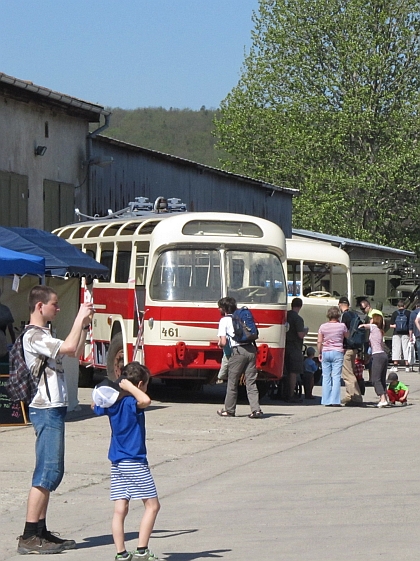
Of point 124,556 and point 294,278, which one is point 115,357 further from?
point 124,556

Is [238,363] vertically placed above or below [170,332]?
below

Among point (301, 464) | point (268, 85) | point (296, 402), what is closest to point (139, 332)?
point (296, 402)

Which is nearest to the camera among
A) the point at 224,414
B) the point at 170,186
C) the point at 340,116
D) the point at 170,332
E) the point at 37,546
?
the point at 37,546

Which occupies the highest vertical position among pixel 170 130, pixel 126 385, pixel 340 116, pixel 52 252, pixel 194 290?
pixel 170 130

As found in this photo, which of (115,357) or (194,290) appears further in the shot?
(115,357)

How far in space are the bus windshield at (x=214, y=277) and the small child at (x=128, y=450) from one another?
11.1m

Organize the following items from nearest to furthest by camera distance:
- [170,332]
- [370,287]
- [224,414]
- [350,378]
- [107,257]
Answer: [224,414] < [170,332] < [350,378] < [107,257] < [370,287]

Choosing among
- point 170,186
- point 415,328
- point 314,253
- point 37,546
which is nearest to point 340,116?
point 170,186

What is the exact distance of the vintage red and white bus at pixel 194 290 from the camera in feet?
60.3

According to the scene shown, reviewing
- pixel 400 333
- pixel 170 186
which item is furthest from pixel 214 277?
Answer: pixel 170 186

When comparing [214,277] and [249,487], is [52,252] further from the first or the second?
[249,487]

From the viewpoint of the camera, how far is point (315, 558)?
734 cm

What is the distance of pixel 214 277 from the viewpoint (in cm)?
1875

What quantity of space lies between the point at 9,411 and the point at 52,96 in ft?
35.8
